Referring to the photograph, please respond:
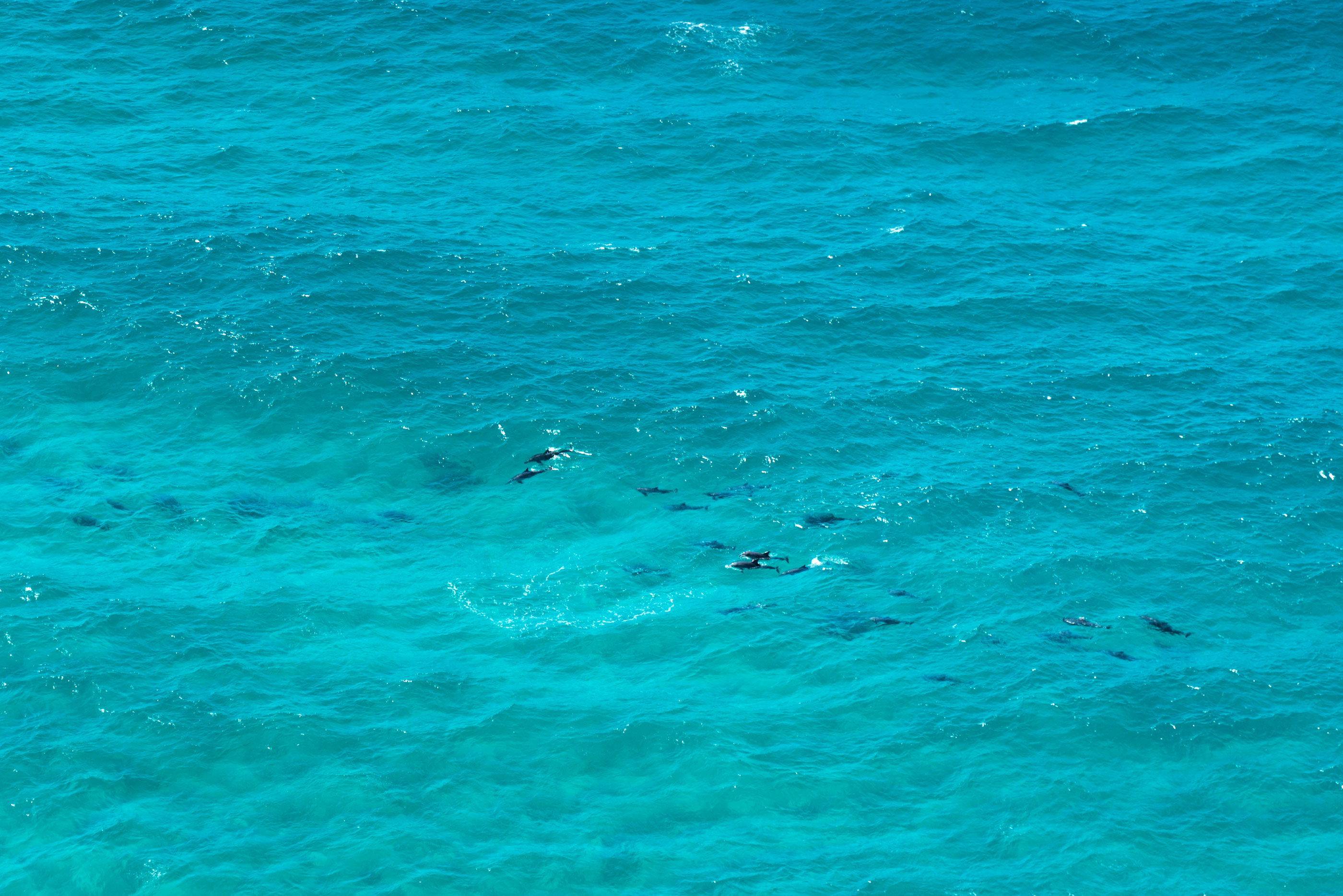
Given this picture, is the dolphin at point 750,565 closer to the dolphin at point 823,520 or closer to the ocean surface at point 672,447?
the ocean surface at point 672,447

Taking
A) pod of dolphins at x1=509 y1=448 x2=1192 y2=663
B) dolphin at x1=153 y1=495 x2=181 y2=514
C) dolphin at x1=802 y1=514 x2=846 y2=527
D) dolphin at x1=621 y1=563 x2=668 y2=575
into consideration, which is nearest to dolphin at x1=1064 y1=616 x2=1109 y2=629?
pod of dolphins at x1=509 y1=448 x2=1192 y2=663

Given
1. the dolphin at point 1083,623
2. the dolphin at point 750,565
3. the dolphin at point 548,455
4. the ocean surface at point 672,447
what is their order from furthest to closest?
the dolphin at point 548,455, the dolphin at point 750,565, the dolphin at point 1083,623, the ocean surface at point 672,447

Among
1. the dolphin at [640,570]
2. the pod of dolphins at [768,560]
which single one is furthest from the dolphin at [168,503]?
the dolphin at [640,570]

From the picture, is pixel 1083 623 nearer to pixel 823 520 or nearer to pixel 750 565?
pixel 823 520

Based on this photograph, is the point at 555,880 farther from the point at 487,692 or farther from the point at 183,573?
the point at 183,573

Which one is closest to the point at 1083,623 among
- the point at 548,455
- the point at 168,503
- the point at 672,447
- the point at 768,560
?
the point at 768,560

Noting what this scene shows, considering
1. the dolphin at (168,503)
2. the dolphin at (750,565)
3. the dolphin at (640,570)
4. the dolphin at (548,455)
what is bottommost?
the dolphin at (640,570)

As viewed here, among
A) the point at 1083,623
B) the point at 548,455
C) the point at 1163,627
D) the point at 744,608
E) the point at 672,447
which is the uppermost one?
the point at 548,455

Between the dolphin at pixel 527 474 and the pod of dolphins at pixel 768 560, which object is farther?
the dolphin at pixel 527 474

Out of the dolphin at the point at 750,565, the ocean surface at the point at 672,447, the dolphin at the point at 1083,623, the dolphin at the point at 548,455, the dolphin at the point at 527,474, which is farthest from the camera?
the dolphin at the point at 548,455
